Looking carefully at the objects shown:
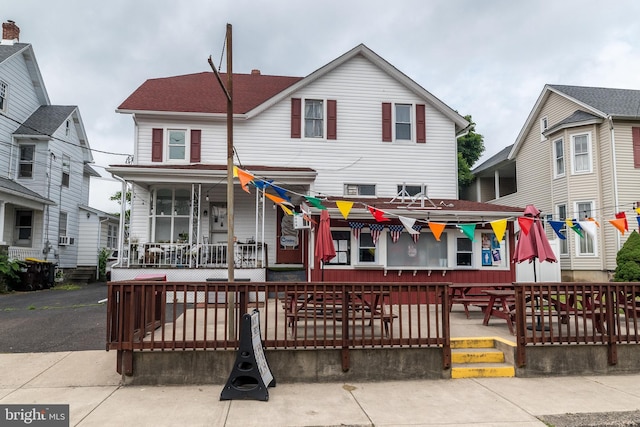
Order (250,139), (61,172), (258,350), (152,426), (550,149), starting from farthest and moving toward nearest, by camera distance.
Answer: (61,172)
(550,149)
(250,139)
(258,350)
(152,426)

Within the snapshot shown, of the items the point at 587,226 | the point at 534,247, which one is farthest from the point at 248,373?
the point at 587,226

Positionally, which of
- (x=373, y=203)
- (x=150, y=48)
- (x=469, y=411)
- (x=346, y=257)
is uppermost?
(x=150, y=48)

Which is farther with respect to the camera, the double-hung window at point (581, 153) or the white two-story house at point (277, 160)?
the double-hung window at point (581, 153)

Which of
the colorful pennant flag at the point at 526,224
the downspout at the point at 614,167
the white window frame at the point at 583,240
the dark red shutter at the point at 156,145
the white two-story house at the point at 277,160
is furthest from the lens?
the white window frame at the point at 583,240

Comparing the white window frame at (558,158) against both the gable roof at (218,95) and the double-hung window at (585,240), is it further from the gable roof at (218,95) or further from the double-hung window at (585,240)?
the gable roof at (218,95)

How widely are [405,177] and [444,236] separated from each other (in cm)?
394

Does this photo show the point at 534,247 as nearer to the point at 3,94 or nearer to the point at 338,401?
the point at 338,401

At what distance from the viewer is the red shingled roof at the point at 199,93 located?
1517cm

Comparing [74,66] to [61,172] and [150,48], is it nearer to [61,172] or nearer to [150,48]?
[61,172]

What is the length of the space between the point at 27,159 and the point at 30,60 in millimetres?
4793

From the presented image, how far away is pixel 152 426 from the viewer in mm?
4184

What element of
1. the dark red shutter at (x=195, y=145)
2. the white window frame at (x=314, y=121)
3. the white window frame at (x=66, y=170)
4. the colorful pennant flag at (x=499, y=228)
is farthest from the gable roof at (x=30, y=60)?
the colorful pennant flag at (x=499, y=228)

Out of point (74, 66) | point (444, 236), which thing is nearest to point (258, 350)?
point (444, 236)

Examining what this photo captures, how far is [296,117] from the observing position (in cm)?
1545
